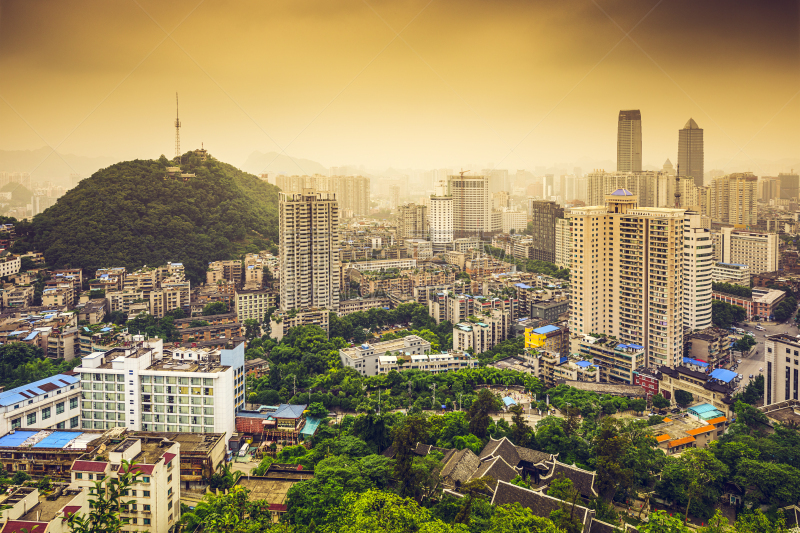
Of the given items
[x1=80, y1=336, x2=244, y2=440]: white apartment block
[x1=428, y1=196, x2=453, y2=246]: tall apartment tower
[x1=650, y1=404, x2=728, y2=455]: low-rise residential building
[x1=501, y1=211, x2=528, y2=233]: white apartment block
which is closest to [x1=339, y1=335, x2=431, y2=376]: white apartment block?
Result: [x1=80, y1=336, x2=244, y2=440]: white apartment block

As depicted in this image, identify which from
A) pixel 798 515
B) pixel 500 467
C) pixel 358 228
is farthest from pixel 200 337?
pixel 358 228

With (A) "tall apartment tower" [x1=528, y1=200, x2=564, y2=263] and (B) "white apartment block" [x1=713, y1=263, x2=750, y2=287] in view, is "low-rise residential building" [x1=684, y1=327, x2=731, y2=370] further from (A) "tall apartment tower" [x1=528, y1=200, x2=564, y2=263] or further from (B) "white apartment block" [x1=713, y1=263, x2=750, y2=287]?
(A) "tall apartment tower" [x1=528, y1=200, x2=564, y2=263]

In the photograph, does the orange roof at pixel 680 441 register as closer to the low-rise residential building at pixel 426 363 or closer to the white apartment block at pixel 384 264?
the low-rise residential building at pixel 426 363

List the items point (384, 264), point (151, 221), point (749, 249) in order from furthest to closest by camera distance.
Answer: point (384, 264)
point (749, 249)
point (151, 221)

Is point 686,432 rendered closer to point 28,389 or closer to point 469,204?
point 28,389

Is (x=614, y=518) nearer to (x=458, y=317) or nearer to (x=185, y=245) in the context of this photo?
(x=458, y=317)

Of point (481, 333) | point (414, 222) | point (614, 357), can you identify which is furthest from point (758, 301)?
point (414, 222)

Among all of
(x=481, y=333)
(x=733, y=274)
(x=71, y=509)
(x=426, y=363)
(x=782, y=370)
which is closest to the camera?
(x=71, y=509)
